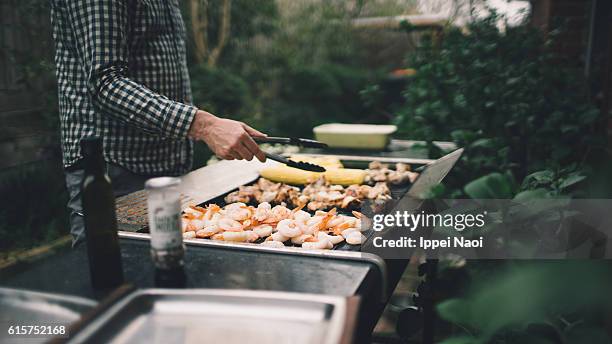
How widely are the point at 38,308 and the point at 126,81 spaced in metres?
0.97

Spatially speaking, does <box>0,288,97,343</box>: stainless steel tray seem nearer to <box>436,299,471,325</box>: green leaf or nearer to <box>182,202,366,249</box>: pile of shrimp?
<box>182,202,366,249</box>: pile of shrimp

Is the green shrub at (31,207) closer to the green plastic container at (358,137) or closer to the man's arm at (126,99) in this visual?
the green plastic container at (358,137)

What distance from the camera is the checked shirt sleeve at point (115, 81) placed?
5.87 feet

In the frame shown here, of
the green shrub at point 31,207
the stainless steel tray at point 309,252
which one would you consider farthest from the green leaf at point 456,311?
the green shrub at point 31,207

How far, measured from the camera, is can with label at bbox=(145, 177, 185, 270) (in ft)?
3.52

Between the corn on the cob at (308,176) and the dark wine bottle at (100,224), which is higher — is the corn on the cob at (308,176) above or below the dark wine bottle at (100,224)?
below

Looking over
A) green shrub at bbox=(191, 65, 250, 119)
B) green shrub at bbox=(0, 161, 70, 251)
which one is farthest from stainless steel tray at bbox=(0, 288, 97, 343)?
green shrub at bbox=(191, 65, 250, 119)

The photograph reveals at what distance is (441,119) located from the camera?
351cm

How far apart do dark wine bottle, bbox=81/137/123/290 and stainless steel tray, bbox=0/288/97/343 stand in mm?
75

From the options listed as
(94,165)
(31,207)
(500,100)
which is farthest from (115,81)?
(31,207)

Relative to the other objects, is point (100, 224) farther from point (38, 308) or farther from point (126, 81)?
point (126, 81)

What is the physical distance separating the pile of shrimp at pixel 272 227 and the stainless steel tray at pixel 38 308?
460mm

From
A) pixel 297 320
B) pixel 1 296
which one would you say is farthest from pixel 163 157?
pixel 297 320

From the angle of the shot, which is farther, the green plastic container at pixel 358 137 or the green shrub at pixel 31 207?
the green shrub at pixel 31 207
